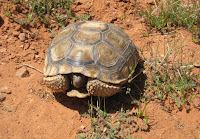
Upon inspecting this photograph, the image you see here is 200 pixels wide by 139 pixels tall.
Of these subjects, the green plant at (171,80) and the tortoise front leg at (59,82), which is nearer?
the tortoise front leg at (59,82)

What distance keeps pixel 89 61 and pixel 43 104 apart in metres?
1.08

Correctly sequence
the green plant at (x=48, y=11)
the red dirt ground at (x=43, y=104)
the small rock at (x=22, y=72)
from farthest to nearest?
the green plant at (x=48, y=11), the small rock at (x=22, y=72), the red dirt ground at (x=43, y=104)

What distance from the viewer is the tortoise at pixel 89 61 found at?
334cm

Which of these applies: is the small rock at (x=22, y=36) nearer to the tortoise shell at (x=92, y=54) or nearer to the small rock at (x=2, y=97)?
the tortoise shell at (x=92, y=54)

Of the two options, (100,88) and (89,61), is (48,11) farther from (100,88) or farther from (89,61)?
(100,88)

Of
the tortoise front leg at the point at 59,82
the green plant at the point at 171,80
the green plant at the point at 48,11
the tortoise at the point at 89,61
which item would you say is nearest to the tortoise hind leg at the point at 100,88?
the tortoise at the point at 89,61

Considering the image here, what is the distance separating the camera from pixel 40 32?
4949 millimetres

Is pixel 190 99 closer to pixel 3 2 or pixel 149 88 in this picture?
Answer: pixel 149 88

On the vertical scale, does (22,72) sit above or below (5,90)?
above

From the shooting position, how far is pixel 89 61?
3348mm

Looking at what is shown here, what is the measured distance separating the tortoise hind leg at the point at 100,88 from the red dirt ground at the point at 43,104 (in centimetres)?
51

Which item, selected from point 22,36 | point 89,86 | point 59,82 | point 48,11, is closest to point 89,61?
point 89,86

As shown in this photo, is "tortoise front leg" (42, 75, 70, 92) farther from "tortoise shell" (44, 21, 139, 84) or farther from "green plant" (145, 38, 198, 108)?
"green plant" (145, 38, 198, 108)

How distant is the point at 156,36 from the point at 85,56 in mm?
2079
